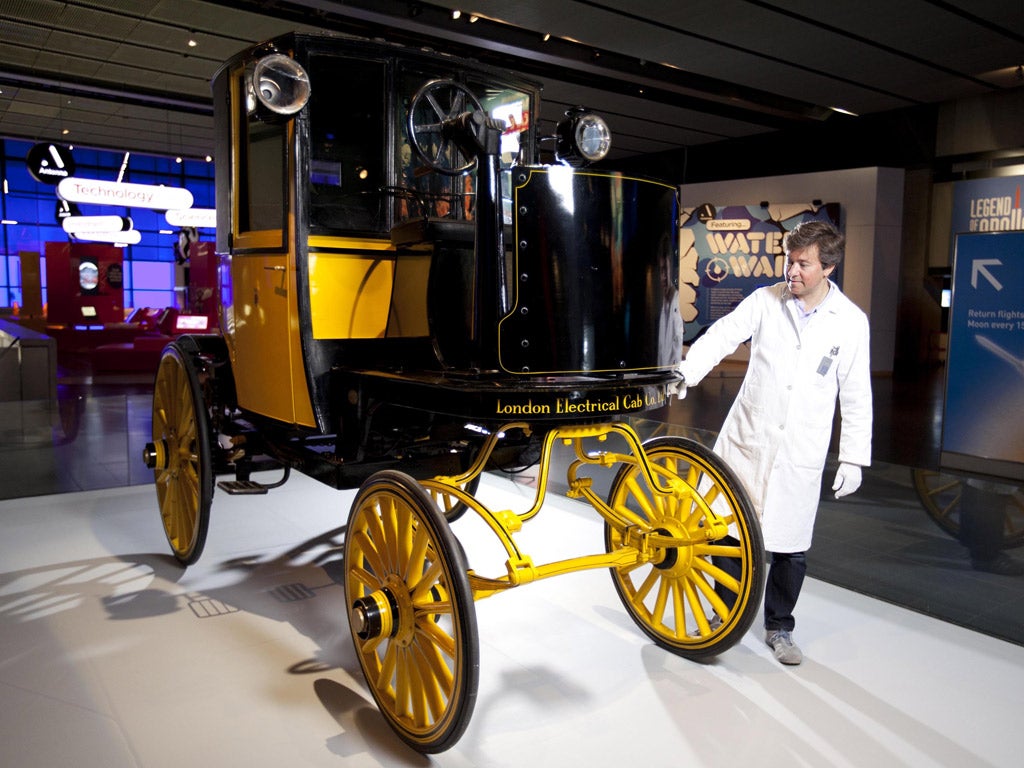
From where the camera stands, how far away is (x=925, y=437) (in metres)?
7.55

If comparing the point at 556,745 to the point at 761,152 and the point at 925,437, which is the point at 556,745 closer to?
the point at 925,437

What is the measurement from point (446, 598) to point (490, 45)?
7507 mm

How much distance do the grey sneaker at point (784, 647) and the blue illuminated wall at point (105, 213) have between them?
64.6 ft

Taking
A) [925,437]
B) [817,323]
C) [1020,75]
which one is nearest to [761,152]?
[1020,75]

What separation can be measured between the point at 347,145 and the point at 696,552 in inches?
77.0

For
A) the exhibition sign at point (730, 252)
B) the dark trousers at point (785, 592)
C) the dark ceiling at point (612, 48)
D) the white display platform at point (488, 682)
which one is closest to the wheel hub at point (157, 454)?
the white display platform at point (488, 682)

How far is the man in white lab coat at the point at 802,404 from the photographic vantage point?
297cm

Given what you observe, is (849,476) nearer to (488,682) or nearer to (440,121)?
(488,682)

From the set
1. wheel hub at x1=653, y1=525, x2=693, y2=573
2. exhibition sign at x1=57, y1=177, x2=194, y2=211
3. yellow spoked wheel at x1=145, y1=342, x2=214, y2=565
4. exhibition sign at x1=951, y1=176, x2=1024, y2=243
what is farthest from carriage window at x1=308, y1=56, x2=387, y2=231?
exhibition sign at x1=57, y1=177, x2=194, y2=211

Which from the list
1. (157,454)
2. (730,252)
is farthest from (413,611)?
(730,252)

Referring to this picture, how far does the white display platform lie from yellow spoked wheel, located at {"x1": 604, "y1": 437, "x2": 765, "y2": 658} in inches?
4.3

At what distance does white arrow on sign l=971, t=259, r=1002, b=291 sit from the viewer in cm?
442

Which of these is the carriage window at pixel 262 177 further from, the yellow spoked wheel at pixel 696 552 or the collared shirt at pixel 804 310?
the collared shirt at pixel 804 310

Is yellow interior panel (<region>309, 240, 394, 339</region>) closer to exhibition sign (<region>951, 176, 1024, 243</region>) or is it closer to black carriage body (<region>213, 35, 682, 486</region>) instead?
black carriage body (<region>213, 35, 682, 486</region>)
